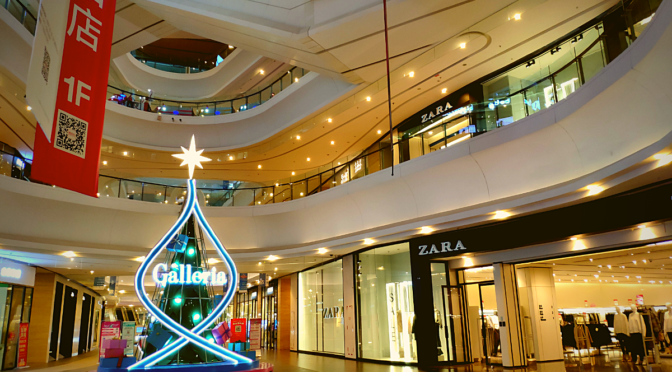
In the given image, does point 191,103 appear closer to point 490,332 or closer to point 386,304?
point 386,304

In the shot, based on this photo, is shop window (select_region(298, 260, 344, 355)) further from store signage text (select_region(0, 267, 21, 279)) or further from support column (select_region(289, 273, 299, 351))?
store signage text (select_region(0, 267, 21, 279))

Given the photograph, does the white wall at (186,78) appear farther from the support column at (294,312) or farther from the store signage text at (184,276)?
the store signage text at (184,276)

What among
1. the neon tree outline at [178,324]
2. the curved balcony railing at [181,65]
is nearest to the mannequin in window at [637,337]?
the neon tree outline at [178,324]

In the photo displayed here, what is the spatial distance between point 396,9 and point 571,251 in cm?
636

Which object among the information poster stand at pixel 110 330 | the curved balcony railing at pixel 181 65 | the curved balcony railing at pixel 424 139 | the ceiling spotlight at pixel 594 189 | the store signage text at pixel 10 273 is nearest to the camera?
the ceiling spotlight at pixel 594 189

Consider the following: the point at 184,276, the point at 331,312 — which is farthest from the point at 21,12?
the point at 331,312

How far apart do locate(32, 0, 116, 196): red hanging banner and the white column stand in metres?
10.5

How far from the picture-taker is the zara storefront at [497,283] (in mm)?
8797

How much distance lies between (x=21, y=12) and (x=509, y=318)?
13.5m

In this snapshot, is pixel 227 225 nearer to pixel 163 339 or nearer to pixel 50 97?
pixel 163 339

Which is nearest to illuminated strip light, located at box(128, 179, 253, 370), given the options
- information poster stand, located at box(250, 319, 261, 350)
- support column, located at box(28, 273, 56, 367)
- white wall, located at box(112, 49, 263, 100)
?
information poster stand, located at box(250, 319, 261, 350)

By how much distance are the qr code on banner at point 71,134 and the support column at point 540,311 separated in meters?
11.3

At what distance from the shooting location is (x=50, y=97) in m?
4.18

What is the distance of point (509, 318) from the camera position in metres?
11.1
